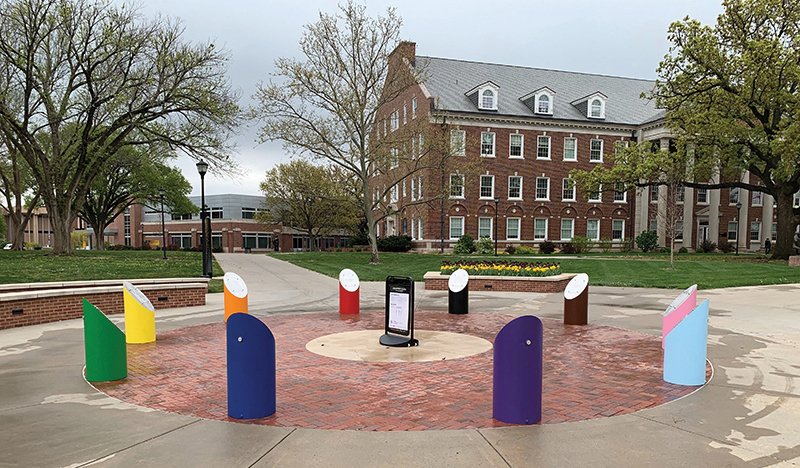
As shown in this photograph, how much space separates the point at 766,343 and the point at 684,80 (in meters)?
26.0

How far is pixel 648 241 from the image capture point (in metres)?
42.8

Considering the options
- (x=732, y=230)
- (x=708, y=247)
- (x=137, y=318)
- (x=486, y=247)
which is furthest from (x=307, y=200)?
(x=137, y=318)

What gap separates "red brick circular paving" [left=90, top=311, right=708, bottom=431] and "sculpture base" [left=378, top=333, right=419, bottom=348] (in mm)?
1091

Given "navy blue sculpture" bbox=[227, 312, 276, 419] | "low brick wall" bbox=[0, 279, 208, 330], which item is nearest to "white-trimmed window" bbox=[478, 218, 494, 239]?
"low brick wall" bbox=[0, 279, 208, 330]

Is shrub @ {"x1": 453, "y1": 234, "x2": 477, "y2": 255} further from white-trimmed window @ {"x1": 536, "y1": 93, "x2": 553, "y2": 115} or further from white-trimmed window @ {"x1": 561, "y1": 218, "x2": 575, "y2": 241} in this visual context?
white-trimmed window @ {"x1": 536, "y1": 93, "x2": 553, "y2": 115}

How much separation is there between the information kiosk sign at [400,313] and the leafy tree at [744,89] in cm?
2688

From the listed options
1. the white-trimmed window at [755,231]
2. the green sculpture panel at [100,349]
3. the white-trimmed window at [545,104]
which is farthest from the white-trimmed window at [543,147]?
the green sculpture panel at [100,349]

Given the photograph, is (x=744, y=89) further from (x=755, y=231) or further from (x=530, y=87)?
(x=755, y=231)

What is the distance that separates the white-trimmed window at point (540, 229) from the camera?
4512cm

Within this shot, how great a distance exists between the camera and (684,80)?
29.8 meters

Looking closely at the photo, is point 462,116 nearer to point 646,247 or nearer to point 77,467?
point 646,247

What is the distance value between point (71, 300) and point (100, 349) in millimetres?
6114

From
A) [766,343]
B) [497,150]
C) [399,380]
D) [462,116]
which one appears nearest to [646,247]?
[497,150]

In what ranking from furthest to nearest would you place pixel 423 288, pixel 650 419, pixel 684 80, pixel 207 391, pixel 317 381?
pixel 684 80 → pixel 423 288 → pixel 317 381 → pixel 207 391 → pixel 650 419
